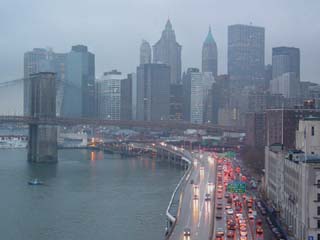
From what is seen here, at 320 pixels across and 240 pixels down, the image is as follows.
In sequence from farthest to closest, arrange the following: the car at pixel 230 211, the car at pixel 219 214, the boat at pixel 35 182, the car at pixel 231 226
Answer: the boat at pixel 35 182
the car at pixel 230 211
the car at pixel 219 214
the car at pixel 231 226

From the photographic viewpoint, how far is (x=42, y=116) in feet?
80.8

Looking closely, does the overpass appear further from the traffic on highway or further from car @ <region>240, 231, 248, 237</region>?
car @ <region>240, 231, 248, 237</region>

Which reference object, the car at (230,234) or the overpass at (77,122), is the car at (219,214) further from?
the overpass at (77,122)

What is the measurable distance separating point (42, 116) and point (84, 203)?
1265 cm

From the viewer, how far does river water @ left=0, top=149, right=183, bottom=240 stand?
9.71m

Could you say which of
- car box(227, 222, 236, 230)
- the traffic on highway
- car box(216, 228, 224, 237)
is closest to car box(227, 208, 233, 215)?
the traffic on highway

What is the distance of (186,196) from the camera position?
11.6 m

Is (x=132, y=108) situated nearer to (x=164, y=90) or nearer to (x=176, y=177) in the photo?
(x=164, y=90)

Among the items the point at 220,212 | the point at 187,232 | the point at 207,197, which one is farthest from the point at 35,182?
the point at 187,232

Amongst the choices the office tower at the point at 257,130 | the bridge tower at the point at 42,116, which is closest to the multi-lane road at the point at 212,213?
the bridge tower at the point at 42,116

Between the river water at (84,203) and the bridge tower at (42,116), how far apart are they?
3.19 m

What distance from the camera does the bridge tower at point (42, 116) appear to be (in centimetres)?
2294

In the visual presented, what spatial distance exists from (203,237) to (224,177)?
7.28 meters

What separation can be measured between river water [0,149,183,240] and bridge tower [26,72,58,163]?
319cm
